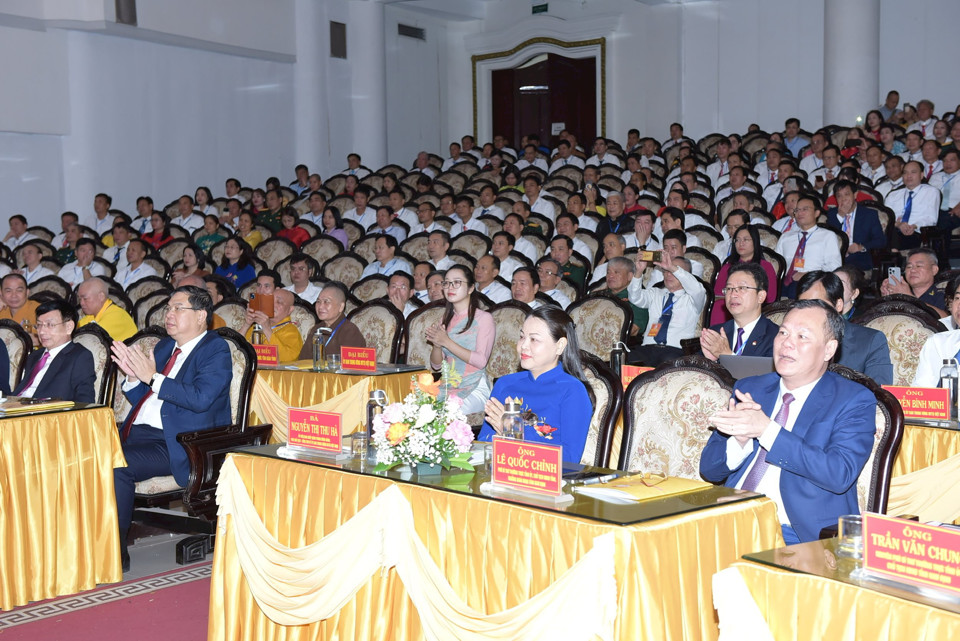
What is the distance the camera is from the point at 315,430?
290 centimetres

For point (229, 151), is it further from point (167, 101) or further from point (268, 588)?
point (268, 588)

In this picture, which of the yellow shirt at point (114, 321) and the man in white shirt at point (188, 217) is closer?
the yellow shirt at point (114, 321)

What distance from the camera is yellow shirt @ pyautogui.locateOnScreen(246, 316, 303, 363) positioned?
5.43m

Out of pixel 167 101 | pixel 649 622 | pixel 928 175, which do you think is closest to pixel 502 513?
pixel 649 622

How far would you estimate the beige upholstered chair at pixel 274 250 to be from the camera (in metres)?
8.67

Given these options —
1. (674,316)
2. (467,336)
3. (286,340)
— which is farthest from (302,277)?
(674,316)

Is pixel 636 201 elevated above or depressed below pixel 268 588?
above

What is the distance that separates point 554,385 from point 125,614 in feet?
5.33

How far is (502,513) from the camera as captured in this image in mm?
2299

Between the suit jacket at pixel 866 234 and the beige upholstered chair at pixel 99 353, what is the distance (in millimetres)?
4791

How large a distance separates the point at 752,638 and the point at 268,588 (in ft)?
4.67

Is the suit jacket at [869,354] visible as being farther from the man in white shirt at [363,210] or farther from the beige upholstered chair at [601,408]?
the man in white shirt at [363,210]

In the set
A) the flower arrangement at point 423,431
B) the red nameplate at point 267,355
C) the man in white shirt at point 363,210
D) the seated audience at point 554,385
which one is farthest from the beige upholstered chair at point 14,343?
the man in white shirt at point 363,210

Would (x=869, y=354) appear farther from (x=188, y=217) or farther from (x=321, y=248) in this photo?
(x=188, y=217)
